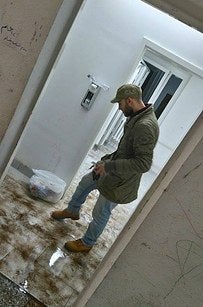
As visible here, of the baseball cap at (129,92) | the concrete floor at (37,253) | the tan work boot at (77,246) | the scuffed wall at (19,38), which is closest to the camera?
the scuffed wall at (19,38)

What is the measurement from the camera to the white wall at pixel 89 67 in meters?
2.81

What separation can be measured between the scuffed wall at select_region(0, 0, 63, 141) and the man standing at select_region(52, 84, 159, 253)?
30.5 inches

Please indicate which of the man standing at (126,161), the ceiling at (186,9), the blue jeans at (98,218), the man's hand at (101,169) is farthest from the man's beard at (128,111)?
the ceiling at (186,9)

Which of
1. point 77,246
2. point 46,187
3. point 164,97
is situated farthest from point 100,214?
point 164,97

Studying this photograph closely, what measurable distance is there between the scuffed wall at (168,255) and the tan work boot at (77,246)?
3.19 ft

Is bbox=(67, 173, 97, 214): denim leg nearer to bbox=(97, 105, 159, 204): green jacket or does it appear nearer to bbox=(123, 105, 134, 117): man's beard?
bbox=(97, 105, 159, 204): green jacket

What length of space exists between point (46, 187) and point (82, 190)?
0.49m

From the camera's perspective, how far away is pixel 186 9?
59.9 inches

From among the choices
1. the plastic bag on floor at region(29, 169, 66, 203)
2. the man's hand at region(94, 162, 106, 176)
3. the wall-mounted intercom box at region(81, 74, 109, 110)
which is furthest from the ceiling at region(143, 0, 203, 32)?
the plastic bag on floor at region(29, 169, 66, 203)

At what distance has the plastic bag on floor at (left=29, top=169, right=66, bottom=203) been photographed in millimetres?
3086

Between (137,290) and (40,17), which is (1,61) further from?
(137,290)

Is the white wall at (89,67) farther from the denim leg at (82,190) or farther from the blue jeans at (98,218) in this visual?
the blue jeans at (98,218)

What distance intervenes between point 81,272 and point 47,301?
0.49 meters

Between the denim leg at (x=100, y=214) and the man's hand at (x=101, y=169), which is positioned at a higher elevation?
the man's hand at (x=101, y=169)
